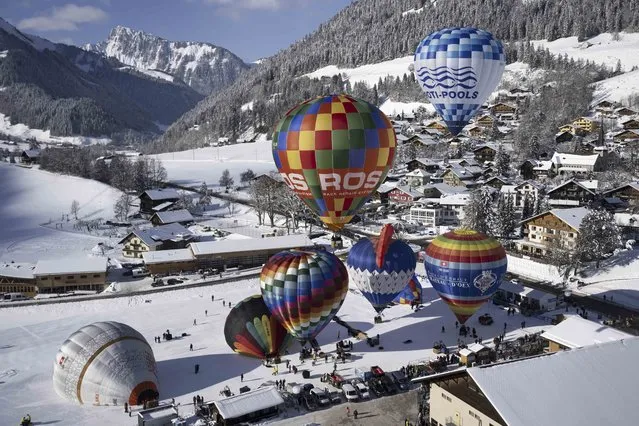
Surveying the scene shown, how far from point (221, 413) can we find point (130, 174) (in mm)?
69864

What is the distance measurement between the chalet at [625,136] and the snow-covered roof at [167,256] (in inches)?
2601

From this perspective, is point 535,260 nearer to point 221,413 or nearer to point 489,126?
point 221,413

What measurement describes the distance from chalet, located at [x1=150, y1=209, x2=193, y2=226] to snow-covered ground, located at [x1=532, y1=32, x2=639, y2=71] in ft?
319

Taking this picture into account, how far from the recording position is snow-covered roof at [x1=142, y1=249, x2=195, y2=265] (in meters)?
45.5

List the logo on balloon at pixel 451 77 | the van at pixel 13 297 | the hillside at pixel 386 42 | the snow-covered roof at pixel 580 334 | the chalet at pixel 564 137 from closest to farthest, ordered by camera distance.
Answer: the snow-covered roof at pixel 580 334 → the logo on balloon at pixel 451 77 → the van at pixel 13 297 → the chalet at pixel 564 137 → the hillside at pixel 386 42

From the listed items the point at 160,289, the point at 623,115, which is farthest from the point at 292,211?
the point at 623,115

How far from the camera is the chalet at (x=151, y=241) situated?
51.6m

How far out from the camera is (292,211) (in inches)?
2394

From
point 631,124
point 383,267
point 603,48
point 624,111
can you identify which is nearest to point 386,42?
point 603,48

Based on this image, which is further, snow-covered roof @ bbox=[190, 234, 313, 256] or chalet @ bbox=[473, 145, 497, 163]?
chalet @ bbox=[473, 145, 497, 163]

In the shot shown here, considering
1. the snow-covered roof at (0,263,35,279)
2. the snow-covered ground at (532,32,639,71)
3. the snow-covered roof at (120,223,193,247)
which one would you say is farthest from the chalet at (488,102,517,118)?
the snow-covered roof at (0,263,35,279)

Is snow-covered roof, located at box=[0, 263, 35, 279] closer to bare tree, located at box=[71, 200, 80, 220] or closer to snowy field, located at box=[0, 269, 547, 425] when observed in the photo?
snowy field, located at box=[0, 269, 547, 425]

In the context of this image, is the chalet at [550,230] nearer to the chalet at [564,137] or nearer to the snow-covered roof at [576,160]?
the snow-covered roof at [576,160]

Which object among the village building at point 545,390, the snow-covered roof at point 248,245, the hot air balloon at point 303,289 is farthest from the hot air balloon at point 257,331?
the snow-covered roof at point 248,245
